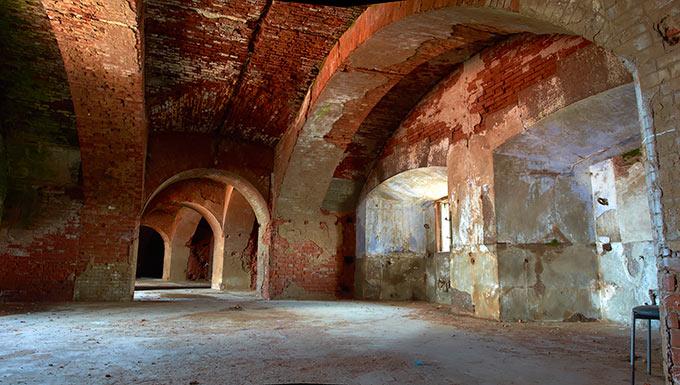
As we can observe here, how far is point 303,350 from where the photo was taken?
128 inches

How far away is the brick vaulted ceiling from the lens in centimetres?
538

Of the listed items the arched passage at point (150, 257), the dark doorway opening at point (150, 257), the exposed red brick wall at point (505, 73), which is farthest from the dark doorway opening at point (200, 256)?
the exposed red brick wall at point (505, 73)

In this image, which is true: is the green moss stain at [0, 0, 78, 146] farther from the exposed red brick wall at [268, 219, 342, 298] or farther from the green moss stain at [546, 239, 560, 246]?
the green moss stain at [546, 239, 560, 246]

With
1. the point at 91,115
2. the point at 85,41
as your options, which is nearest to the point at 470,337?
the point at 85,41

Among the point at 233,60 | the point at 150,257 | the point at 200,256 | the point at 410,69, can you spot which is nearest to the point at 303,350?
the point at 410,69

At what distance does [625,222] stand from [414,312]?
110 inches

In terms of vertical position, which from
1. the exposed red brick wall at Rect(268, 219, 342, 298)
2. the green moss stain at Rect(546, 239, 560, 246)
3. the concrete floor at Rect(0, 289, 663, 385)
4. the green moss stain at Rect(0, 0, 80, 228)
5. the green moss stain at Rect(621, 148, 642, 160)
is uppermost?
the green moss stain at Rect(0, 0, 80, 228)

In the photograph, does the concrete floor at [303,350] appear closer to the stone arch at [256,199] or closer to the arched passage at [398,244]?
the arched passage at [398,244]

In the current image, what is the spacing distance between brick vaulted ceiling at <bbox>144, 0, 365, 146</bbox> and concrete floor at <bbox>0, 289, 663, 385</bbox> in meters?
3.47

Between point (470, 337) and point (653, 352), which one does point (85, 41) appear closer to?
point (470, 337)

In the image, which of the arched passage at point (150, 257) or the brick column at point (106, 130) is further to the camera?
the arched passage at point (150, 257)

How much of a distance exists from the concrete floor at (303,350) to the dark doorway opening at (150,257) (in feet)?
Result: 55.3

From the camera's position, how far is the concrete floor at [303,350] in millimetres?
2529

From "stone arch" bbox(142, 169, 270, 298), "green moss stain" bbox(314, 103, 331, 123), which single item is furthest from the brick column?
"green moss stain" bbox(314, 103, 331, 123)
